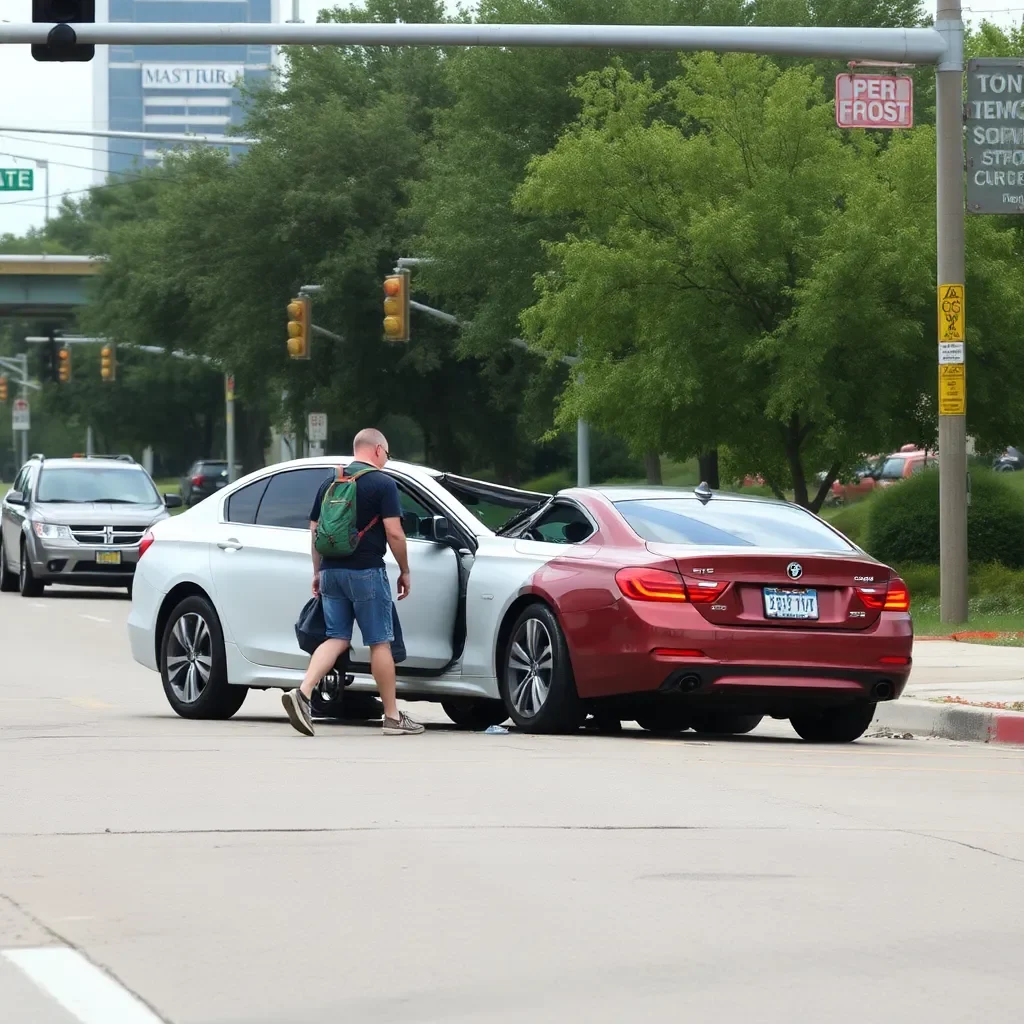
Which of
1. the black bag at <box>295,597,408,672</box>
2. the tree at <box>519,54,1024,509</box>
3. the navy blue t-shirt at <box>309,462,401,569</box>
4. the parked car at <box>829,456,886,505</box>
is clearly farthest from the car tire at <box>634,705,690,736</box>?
the parked car at <box>829,456,886,505</box>

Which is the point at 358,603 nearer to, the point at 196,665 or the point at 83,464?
the point at 196,665

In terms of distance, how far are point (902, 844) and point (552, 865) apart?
1487 mm

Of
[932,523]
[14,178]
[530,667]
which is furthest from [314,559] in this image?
[14,178]

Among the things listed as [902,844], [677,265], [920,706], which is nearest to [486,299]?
[677,265]

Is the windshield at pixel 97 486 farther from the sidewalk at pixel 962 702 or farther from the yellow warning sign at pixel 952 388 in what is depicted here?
the sidewalk at pixel 962 702

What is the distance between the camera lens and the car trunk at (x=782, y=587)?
40.6 ft

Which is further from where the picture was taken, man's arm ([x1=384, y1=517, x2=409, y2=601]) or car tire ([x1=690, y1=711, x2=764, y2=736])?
car tire ([x1=690, y1=711, x2=764, y2=736])

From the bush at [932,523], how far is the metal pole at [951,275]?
8.33m

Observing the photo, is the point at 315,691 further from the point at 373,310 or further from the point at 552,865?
the point at 373,310

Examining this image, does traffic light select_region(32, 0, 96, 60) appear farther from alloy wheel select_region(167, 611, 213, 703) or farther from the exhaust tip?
the exhaust tip

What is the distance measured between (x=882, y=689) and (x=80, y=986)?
24.4 feet

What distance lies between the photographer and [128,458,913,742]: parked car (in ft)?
40.5

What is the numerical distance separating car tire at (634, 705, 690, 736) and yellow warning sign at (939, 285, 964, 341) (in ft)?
28.3

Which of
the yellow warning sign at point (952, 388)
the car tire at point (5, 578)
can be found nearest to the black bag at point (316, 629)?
the yellow warning sign at point (952, 388)
